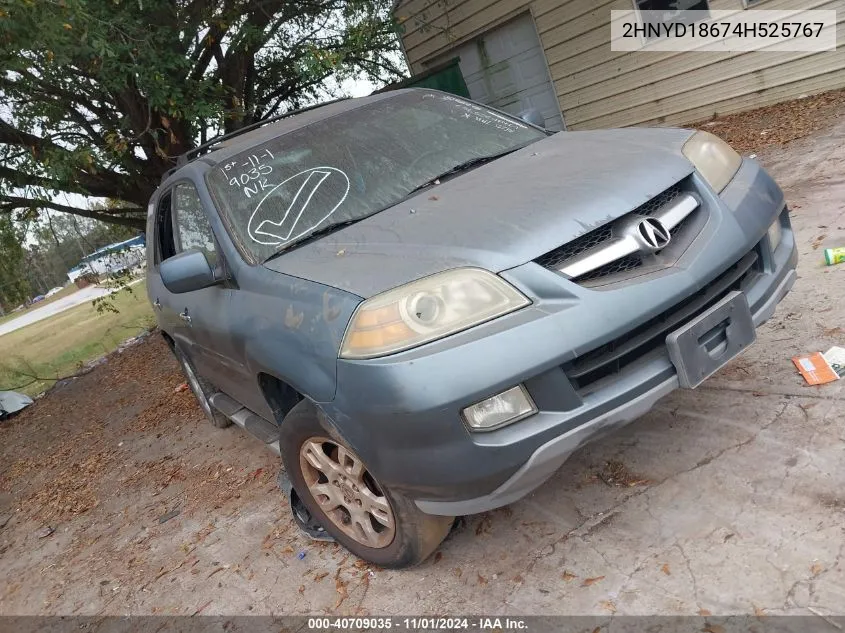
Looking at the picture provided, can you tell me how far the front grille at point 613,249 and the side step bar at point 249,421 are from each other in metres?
1.60

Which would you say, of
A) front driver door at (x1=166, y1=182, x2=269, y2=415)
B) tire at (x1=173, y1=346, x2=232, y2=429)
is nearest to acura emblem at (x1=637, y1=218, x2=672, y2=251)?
front driver door at (x1=166, y1=182, x2=269, y2=415)

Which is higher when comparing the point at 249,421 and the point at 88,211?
the point at 88,211

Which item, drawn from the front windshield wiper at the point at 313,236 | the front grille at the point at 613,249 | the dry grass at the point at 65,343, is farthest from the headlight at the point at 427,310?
the dry grass at the point at 65,343

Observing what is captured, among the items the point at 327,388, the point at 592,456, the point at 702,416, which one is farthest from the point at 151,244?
the point at 702,416

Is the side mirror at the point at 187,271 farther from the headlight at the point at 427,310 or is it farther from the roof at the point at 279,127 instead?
→ the headlight at the point at 427,310

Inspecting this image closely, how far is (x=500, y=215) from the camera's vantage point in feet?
8.23

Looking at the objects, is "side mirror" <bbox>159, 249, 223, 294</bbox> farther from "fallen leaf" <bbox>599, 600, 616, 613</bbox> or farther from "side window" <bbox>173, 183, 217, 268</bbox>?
"fallen leaf" <bbox>599, 600, 616, 613</bbox>

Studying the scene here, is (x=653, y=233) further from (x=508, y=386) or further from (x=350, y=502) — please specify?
(x=350, y=502)

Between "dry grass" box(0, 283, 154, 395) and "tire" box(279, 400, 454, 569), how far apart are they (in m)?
8.48

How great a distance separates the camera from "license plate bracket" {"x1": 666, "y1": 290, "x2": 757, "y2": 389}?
7.54 feet

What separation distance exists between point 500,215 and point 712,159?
107 cm

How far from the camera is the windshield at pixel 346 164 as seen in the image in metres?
3.12

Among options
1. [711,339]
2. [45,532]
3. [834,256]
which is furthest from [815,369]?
[45,532]

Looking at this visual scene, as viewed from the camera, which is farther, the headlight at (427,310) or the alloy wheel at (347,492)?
the alloy wheel at (347,492)
